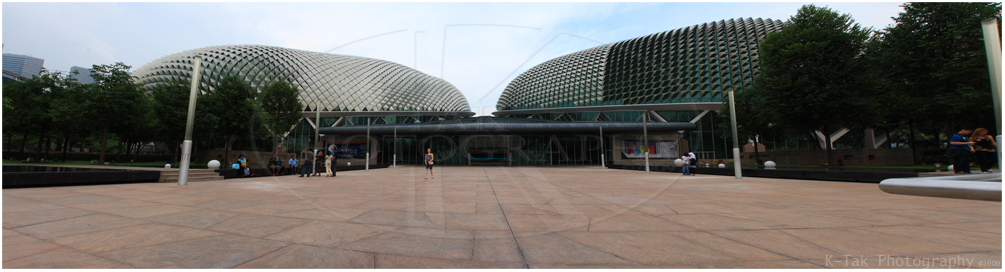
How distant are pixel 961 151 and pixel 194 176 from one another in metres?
24.5

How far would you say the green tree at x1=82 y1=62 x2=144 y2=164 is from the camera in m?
24.9

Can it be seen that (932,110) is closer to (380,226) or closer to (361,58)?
(380,226)

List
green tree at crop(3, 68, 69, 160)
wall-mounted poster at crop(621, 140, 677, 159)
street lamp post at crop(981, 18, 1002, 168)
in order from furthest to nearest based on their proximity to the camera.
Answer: wall-mounted poster at crop(621, 140, 677, 159) → green tree at crop(3, 68, 69, 160) → street lamp post at crop(981, 18, 1002, 168)

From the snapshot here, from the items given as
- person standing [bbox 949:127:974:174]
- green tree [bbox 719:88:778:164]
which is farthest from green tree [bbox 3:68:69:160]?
green tree [bbox 719:88:778:164]

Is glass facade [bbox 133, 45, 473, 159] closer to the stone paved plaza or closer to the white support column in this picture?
the stone paved plaza

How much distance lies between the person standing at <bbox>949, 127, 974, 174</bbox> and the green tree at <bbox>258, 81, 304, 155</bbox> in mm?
41209

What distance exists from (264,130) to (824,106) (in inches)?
1769

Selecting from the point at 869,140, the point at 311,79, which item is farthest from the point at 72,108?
the point at 869,140

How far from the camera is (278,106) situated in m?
34.5

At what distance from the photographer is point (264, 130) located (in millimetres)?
34406

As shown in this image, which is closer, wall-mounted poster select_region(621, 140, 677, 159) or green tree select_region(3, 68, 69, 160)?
green tree select_region(3, 68, 69, 160)

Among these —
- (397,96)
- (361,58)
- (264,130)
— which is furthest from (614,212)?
(361,58)

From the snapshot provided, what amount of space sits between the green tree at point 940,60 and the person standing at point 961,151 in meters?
12.7

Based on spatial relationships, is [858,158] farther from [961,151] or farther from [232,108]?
[232,108]
